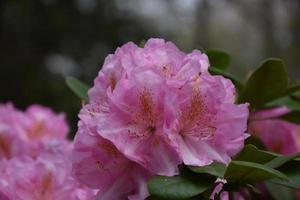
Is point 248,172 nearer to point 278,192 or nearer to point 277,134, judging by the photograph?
point 278,192

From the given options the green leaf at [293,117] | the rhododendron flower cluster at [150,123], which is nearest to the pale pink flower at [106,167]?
the rhododendron flower cluster at [150,123]

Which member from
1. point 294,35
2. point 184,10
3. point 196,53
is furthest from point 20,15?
point 294,35

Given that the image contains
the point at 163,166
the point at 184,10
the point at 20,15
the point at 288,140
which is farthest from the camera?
the point at 184,10

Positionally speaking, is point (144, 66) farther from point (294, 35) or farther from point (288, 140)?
point (294, 35)

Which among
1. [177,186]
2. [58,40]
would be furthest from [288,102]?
[58,40]

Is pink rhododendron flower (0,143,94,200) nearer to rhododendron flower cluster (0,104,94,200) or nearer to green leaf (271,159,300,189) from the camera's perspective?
rhododendron flower cluster (0,104,94,200)
